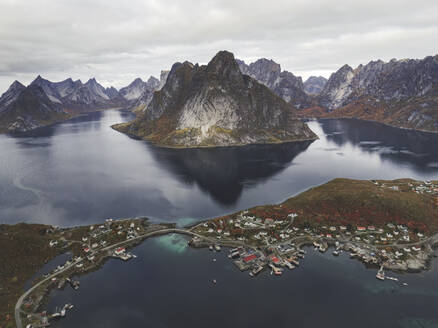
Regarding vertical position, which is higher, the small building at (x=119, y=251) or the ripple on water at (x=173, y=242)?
the ripple on water at (x=173, y=242)

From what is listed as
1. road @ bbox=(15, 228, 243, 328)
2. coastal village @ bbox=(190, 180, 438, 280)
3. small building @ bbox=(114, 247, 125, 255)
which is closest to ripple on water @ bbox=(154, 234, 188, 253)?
road @ bbox=(15, 228, 243, 328)

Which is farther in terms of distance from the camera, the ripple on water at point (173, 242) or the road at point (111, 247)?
the ripple on water at point (173, 242)

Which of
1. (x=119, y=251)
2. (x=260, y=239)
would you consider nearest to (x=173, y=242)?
(x=119, y=251)

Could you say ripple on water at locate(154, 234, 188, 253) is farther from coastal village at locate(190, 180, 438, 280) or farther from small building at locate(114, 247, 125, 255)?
small building at locate(114, 247, 125, 255)

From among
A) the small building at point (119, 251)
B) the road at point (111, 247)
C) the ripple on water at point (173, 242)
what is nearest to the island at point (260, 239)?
the road at point (111, 247)

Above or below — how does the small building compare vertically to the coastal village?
below

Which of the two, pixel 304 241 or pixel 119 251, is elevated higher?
pixel 304 241

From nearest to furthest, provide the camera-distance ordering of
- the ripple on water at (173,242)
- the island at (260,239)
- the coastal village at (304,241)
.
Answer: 1. the island at (260,239)
2. the coastal village at (304,241)
3. the ripple on water at (173,242)

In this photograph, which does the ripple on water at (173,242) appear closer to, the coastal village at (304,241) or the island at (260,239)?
the island at (260,239)

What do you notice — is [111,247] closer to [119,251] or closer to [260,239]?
[119,251]

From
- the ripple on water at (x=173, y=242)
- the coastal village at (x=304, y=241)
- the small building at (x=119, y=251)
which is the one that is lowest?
the small building at (x=119, y=251)
